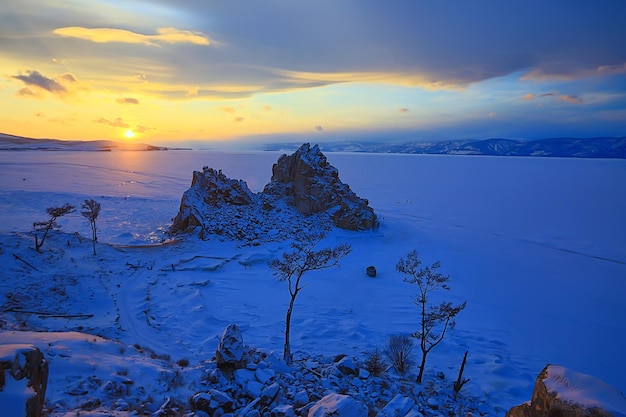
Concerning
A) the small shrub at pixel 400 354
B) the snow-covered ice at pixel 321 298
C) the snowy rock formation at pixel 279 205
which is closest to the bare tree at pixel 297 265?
the snow-covered ice at pixel 321 298

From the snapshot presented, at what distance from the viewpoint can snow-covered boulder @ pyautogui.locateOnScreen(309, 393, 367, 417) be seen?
971 cm

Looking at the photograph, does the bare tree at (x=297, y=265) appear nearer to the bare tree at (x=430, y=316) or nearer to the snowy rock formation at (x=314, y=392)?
the snowy rock formation at (x=314, y=392)

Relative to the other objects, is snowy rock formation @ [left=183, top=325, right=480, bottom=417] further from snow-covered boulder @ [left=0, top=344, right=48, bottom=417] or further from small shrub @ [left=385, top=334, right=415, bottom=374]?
snow-covered boulder @ [left=0, top=344, right=48, bottom=417]

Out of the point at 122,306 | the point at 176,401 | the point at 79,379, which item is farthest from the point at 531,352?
the point at 122,306

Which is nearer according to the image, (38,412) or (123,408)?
(38,412)

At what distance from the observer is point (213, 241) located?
116 feet

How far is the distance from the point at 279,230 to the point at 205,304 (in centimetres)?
1628

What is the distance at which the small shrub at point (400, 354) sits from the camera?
16.7 m

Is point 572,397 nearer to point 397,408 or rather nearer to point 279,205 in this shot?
point 397,408

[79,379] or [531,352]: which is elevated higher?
[79,379]

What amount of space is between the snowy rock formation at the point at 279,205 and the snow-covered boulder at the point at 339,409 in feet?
85.9

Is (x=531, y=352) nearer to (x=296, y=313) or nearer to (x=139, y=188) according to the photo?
(x=296, y=313)

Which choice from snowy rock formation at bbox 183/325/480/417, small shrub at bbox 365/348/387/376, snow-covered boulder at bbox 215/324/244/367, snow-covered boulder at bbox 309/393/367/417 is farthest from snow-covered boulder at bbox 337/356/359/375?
snow-covered boulder at bbox 309/393/367/417

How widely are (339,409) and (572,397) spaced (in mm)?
5598
